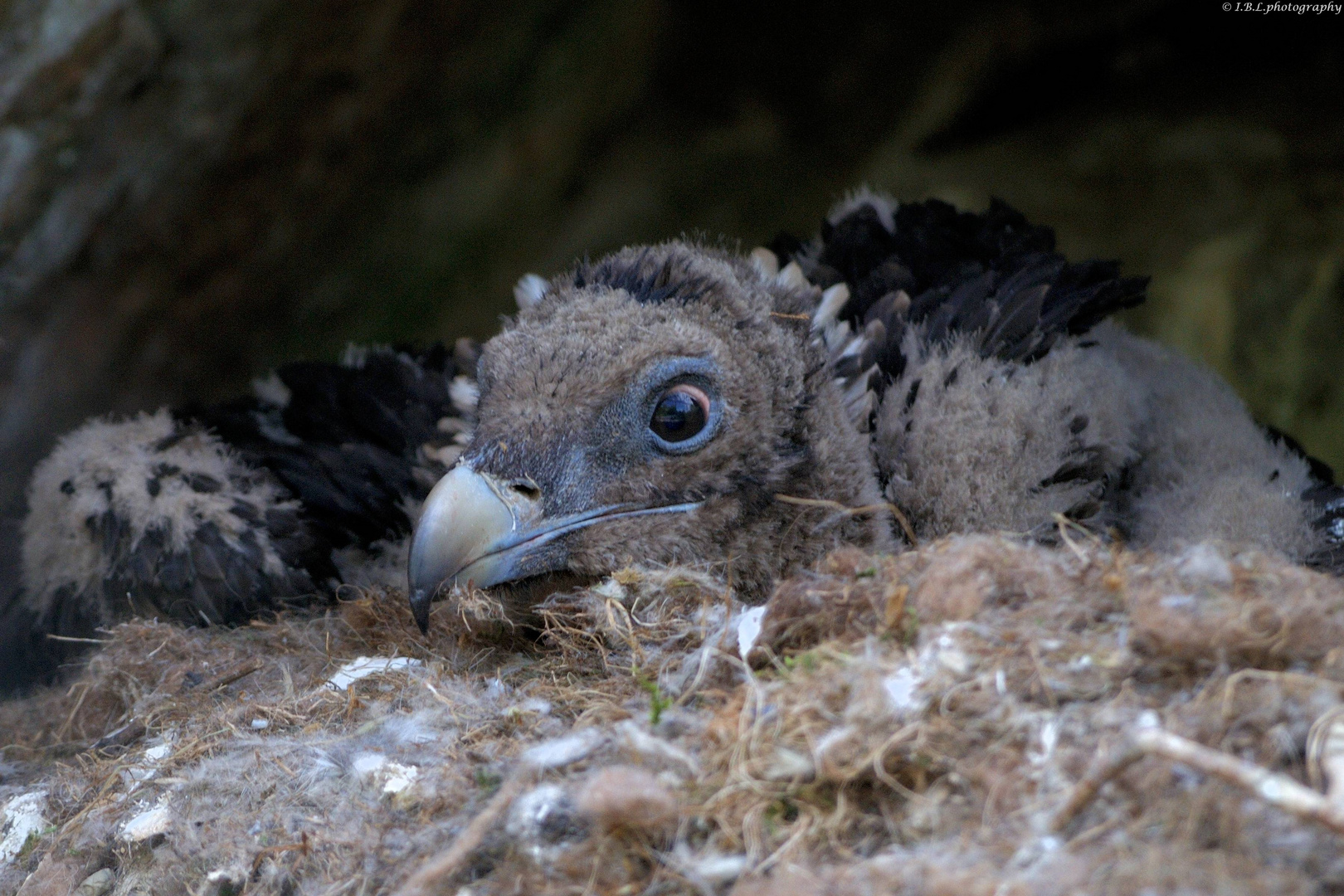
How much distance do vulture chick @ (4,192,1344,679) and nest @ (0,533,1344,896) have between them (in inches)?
8.0

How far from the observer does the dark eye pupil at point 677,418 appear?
243 cm

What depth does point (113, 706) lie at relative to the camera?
2689 millimetres

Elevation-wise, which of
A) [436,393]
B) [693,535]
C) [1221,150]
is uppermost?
[1221,150]

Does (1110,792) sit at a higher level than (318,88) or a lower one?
lower

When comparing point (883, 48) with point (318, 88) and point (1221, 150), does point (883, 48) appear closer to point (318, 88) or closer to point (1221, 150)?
point (1221, 150)

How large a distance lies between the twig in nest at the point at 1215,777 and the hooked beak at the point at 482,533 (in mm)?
1148

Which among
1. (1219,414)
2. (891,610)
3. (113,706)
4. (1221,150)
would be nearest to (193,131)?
(113,706)

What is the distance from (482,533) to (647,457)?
381 millimetres

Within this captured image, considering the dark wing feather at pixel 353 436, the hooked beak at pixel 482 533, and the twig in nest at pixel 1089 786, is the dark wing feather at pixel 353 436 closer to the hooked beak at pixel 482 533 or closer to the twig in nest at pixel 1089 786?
the hooked beak at pixel 482 533

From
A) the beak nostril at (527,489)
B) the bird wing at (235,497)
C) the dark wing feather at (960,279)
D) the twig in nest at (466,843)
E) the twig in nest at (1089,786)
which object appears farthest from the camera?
the bird wing at (235,497)

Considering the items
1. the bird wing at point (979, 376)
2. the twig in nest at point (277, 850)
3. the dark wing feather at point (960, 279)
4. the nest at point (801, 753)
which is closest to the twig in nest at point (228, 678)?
the nest at point (801, 753)

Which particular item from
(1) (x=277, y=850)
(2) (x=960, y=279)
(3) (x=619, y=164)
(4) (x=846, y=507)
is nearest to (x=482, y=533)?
(1) (x=277, y=850)

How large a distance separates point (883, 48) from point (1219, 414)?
2856 millimetres

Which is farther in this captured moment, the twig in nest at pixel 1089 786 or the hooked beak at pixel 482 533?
the hooked beak at pixel 482 533
